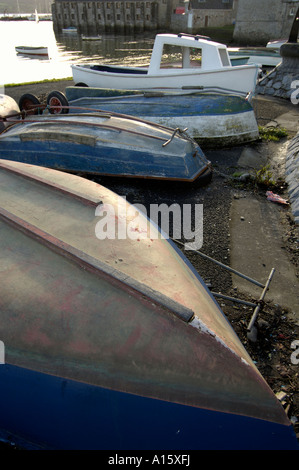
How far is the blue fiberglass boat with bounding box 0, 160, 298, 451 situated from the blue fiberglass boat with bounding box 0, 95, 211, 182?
147 inches

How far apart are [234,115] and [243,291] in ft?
18.1

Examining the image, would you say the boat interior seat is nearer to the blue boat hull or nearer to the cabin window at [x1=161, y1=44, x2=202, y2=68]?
the cabin window at [x1=161, y1=44, x2=202, y2=68]

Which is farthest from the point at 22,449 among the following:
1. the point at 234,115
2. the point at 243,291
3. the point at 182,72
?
the point at 182,72

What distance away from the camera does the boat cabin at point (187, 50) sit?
8773mm

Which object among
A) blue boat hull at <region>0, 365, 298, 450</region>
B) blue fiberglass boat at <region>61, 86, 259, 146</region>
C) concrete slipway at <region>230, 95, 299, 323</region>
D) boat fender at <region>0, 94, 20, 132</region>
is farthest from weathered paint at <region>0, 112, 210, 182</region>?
blue boat hull at <region>0, 365, 298, 450</region>

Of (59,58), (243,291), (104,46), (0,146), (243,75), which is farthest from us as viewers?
(104,46)

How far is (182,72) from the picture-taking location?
8.97m

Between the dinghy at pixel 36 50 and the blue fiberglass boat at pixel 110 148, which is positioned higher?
the blue fiberglass boat at pixel 110 148

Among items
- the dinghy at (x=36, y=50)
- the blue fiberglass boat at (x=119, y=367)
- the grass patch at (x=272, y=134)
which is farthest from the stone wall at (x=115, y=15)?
the blue fiberglass boat at (x=119, y=367)

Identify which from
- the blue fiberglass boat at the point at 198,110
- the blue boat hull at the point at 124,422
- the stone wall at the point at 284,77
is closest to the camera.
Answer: the blue boat hull at the point at 124,422

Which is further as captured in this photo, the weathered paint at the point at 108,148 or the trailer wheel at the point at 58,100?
the trailer wheel at the point at 58,100

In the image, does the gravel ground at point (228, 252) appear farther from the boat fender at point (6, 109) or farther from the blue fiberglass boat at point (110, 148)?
the boat fender at point (6, 109)

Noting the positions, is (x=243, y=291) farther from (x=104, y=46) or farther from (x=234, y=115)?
(x=104, y=46)

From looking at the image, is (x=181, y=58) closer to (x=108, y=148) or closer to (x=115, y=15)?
(x=108, y=148)
